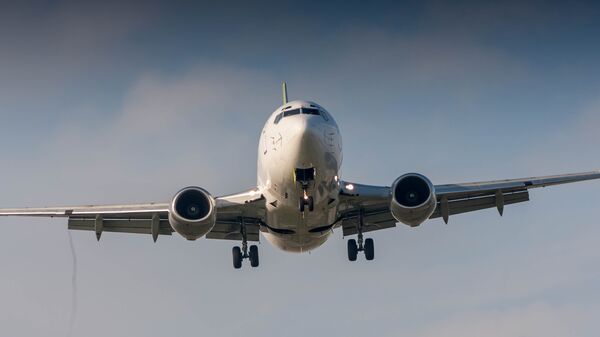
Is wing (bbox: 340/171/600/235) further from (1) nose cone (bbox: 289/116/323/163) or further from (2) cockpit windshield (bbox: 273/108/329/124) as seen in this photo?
(1) nose cone (bbox: 289/116/323/163)

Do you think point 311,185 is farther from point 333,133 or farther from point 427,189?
point 427,189

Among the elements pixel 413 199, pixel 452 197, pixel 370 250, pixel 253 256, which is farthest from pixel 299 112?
pixel 253 256

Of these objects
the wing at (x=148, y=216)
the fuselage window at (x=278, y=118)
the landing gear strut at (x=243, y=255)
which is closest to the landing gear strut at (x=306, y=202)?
the wing at (x=148, y=216)

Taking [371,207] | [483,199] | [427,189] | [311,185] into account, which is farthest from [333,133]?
[483,199]

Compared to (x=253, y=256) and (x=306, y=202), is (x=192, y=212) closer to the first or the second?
(x=306, y=202)

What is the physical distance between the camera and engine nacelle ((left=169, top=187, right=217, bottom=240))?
28.3 m

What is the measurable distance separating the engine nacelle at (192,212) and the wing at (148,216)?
167 centimetres

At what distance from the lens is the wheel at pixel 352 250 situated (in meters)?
34.0

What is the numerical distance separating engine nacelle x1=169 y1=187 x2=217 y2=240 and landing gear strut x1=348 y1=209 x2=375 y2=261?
6.50 meters

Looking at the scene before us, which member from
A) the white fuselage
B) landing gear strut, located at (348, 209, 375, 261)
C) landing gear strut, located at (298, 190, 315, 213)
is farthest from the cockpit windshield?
landing gear strut, located at (348, 209, 375, 261)

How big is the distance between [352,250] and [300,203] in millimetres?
6856

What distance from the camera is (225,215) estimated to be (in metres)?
32.4

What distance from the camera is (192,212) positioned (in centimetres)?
2875

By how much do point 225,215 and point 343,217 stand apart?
4.41 m
